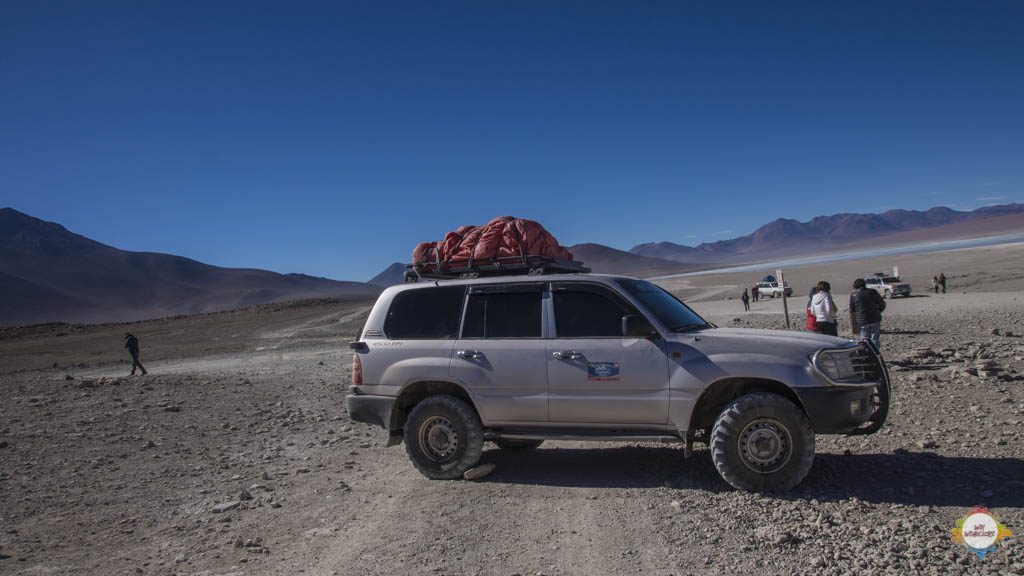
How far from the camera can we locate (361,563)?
189 inches

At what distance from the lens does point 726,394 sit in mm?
6094

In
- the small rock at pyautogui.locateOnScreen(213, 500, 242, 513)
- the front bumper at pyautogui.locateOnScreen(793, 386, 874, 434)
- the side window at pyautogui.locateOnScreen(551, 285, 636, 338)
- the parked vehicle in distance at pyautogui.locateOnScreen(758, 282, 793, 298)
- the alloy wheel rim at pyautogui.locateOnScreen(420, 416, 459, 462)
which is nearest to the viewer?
the front bumper at pyautogui.locateOnScreen(793, 386, 874, 434)

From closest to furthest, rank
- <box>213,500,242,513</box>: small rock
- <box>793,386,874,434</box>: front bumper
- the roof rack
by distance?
<box>793,386,874,434</box>: front bumper, <box>213,500,242,513</box>: small rock, the roof rack

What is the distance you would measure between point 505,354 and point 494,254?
3.66 feet

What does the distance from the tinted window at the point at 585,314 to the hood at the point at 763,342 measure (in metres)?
0.60

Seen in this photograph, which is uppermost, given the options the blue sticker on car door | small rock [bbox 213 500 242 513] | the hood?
the hood

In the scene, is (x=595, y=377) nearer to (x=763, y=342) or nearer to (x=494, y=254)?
(x=763, y=342)

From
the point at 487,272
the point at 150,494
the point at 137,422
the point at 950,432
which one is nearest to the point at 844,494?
the point at 950,432

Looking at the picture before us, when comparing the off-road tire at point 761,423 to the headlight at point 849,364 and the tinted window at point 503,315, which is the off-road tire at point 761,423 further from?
the tinted window at point 503,315

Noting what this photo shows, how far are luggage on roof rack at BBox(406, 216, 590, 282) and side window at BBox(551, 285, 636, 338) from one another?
1.44ft

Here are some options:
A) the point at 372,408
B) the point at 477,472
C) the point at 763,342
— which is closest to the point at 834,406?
the point at 763,342

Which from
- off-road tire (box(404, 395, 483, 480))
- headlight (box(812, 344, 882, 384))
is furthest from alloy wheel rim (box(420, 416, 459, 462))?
headlight (box(812, 344, 882, 384))

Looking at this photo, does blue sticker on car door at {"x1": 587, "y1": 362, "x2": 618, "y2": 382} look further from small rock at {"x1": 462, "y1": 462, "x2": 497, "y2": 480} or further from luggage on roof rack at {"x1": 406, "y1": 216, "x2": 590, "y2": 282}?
small rock at {"x1": 462, "y1": 462, "x2": 497, "y2": 480}

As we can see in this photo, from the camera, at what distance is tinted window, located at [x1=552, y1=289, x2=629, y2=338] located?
20.8 ft
